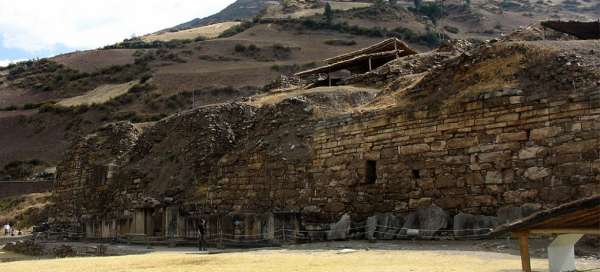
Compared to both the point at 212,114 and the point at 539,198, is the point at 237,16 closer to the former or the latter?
the point at 212,114

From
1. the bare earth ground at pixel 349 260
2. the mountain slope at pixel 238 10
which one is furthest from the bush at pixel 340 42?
the mountain slope at pixel 238 10

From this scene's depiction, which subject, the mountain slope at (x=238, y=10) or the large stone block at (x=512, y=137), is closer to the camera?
the large stone block at (x=512, y=137)

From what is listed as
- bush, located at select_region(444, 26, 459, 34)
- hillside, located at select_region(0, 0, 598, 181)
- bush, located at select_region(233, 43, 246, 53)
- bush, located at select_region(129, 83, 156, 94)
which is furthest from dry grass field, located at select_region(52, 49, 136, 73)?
bush, located at select_region(444, 26, 459, 34)

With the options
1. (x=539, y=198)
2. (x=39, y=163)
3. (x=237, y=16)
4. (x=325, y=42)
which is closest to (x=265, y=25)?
(x=325, y=42)

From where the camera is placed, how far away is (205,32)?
106m

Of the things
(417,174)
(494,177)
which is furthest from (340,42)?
(494,177)

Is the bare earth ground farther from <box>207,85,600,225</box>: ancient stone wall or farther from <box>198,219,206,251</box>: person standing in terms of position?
<box>198,219,206,251</box>: person standing

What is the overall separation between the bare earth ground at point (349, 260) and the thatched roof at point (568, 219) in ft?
5.68

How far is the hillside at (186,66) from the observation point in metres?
60.5

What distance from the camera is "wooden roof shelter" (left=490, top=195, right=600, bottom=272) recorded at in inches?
282

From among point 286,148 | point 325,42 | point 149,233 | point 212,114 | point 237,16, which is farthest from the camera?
point 237,16

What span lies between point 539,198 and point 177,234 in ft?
34.2

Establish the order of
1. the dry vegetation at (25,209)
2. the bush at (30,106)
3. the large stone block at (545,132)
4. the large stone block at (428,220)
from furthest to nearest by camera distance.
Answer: the bush at (30,106), the dry vegetation at (25,209), the large stone block at (428,220), the large stone block at (545,132)

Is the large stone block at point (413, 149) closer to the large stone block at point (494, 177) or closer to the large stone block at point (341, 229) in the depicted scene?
the large stone block at point (494, 177)
